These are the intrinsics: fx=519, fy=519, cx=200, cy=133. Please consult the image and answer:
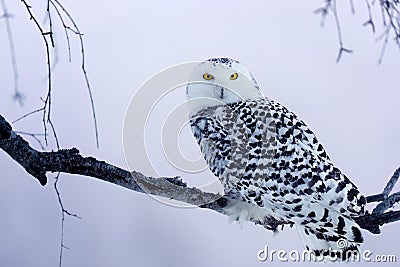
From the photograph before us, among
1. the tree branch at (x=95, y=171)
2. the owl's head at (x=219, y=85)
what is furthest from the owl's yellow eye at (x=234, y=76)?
the tree branch at (x=95, y=171)

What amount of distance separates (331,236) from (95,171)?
0.45 meters

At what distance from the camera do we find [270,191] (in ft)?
3.15

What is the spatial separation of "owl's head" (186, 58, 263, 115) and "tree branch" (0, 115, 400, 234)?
27cm

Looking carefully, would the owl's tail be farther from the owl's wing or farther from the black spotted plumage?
the owl's wing

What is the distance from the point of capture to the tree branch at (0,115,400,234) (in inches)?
29.7

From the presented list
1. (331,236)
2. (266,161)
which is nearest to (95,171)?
(266,161)

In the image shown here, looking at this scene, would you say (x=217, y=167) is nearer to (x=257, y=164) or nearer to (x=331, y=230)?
(x=257, y=164)

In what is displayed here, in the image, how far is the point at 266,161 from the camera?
98 centimetres

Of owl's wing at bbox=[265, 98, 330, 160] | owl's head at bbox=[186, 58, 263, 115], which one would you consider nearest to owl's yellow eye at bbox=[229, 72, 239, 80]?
owl's head at bbox=[186, 58, 263, 115]

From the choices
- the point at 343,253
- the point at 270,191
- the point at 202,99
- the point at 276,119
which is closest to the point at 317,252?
the point at 343,253

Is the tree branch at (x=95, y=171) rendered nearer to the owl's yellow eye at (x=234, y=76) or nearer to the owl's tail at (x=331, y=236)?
the owl's tail at (x=331, y=236)

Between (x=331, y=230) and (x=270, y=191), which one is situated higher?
(x=270, y=191)

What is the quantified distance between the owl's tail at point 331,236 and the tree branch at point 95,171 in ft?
0.10

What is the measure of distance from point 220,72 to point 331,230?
387mm
